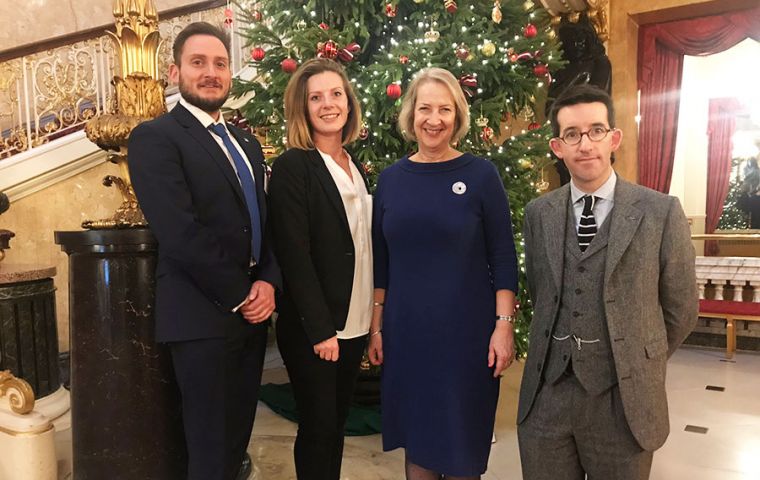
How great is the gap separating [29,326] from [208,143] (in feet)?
8.10

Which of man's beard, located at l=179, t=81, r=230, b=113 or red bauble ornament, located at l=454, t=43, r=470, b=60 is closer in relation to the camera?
man's beard, located at l=179, t=81, r=230, b=113

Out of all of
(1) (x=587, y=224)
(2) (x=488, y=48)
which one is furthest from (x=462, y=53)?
(1) (x=587, y=224)

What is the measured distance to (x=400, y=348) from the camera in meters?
1.85

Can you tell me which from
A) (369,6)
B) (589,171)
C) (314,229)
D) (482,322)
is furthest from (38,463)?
(369,6)

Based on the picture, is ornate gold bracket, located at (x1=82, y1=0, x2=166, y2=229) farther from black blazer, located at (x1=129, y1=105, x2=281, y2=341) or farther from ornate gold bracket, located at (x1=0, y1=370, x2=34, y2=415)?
ornate gold bracket, located at (x1=0, y1=370, x2=34, y2=415)

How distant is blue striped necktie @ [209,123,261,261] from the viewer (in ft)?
5.90

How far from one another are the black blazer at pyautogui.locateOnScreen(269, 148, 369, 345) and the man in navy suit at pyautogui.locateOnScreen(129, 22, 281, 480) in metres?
0.08

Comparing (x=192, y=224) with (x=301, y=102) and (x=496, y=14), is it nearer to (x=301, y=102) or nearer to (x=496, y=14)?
(x=301, y=102)

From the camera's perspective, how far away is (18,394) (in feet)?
7.35

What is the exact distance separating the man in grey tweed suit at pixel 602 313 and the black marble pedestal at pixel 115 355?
1.36m

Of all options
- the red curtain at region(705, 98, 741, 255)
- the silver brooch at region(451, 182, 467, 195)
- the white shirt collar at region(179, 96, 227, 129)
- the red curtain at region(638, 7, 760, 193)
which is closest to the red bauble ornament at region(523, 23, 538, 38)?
the silver brooch at region(451, 182, 467, 195)

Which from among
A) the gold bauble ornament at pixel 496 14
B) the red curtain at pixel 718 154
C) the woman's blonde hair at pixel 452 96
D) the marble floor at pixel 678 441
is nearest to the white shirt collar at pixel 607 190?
the woman's blonde hair at pixel 452 96

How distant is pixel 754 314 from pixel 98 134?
17.6 feet

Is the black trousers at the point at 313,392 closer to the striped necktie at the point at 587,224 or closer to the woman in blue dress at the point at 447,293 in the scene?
the woman in blue dress at the point at 447,293
